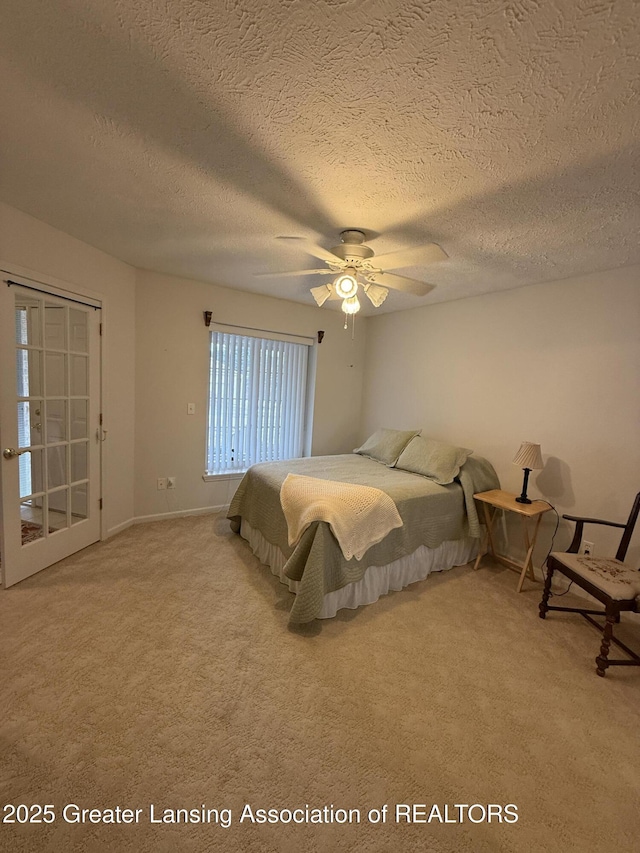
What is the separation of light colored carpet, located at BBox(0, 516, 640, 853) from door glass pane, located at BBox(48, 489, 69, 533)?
0.43m

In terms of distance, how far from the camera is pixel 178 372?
3643 millimetres

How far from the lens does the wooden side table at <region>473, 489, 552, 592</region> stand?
275 centimetres

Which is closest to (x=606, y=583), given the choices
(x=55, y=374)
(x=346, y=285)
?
(x=346, y=285)

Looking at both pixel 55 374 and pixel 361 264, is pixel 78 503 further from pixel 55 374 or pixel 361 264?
pixel 361 264

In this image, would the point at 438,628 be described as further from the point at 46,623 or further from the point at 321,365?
the point at 321,365

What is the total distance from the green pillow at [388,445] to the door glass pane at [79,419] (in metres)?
2.62

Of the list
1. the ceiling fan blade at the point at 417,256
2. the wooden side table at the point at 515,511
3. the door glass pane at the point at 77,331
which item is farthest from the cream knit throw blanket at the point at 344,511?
the door glass pane at the point at 77,331

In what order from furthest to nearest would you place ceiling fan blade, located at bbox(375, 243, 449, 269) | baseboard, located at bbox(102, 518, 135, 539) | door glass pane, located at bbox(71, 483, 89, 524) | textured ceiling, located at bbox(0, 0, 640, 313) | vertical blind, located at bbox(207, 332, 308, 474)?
vertical blind, located at bbox(207, 332, 308, 474) → baseboard, located at bbox(102, 518, 135, 539) → door glass pane, located at bbox(71, 483, 89, 524) → ceiling fan blade, located at bbox(375, 243, 449, 269) → textured ceiling, located at bbox(0, 0, 640, 313)

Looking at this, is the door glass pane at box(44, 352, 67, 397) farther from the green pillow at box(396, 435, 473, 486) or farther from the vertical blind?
the green pillow at box(396, 435, 473, 486)

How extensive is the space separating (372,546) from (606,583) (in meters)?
1.33

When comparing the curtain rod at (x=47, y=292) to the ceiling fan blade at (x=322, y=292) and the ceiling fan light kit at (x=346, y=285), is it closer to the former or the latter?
the ceiling fan blade at (x=322, y=292)

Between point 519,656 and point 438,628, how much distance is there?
0.45m

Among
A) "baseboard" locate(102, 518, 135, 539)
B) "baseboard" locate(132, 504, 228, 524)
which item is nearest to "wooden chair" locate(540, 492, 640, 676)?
"baseboard" locate(132, 504, 228, 524)

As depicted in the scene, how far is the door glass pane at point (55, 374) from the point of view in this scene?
102 inches
